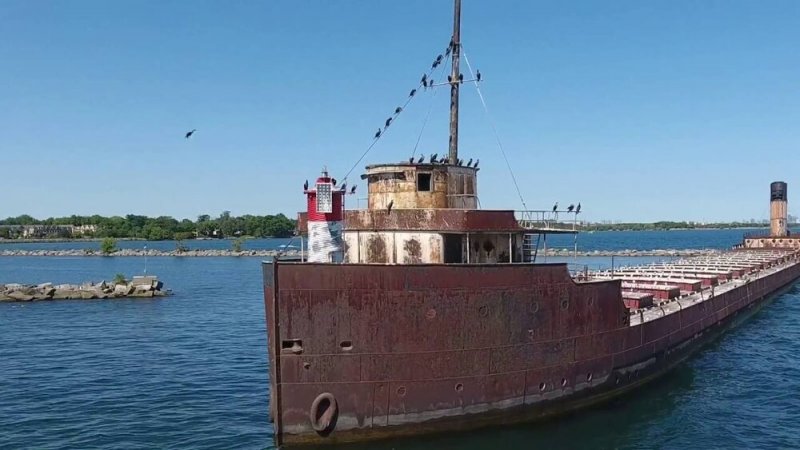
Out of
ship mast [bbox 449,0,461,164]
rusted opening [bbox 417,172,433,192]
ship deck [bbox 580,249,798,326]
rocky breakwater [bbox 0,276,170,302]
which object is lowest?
rocky breakwater [bbox 0,276,170,302]

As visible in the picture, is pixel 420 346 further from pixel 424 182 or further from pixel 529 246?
pixel 529 246

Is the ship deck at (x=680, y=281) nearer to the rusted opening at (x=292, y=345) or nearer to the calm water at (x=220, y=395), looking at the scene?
the calm water at (x=220, y=395)

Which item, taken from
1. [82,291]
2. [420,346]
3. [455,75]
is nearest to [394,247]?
[420,346]

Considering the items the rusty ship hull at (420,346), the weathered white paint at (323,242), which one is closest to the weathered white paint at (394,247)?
the weathered white paint at (323,242)

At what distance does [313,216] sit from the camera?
15.8 metres

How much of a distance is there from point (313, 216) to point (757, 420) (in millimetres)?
14110

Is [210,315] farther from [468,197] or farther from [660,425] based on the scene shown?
[660,425]

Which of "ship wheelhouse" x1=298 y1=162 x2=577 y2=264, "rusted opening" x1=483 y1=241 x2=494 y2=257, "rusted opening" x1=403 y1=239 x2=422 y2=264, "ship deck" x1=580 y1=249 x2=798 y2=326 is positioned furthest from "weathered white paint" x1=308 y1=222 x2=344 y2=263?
"ship deck" x1=580 y1=249 x2=798 y2=326

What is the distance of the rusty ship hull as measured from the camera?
1426 cm

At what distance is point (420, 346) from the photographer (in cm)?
1473

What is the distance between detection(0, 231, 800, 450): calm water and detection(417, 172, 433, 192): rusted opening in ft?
21.6

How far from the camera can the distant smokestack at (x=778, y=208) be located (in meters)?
71.3

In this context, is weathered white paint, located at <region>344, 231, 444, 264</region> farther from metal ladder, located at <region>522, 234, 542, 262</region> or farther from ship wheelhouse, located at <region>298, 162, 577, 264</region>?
metal ladder, located at <region>522, 234, 542, 262</region>

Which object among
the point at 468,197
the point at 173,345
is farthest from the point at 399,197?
the point at 173,345
